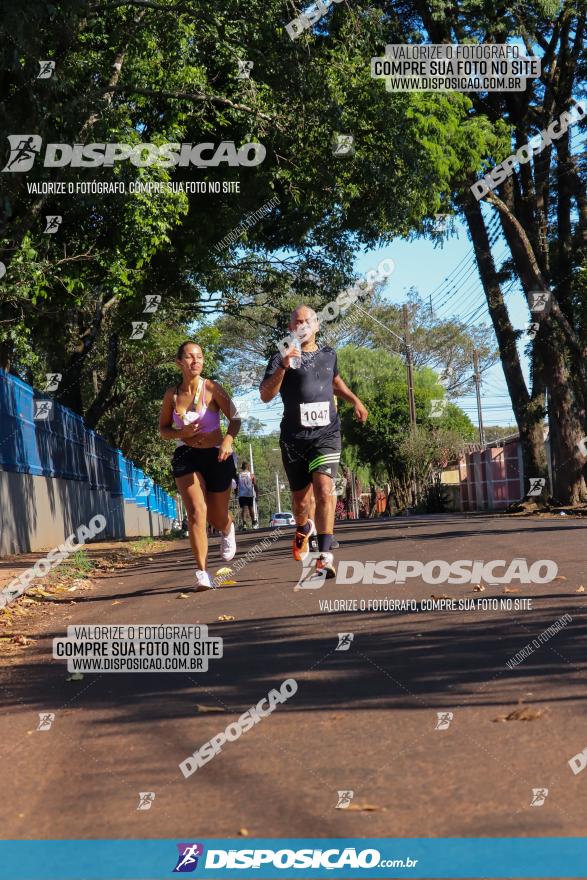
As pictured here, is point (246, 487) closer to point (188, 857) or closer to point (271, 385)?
point (271, 385)

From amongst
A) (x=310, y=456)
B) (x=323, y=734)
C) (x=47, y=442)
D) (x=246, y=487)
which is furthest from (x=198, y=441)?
(x=246, y=487)

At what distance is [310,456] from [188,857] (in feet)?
20.5

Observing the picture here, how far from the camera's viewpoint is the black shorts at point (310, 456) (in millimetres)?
9141

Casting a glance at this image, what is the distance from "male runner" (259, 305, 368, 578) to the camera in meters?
9.06

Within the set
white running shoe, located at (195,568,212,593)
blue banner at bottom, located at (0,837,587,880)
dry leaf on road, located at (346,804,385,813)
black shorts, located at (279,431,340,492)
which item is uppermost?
black shorts, located at (279,431,340,492)

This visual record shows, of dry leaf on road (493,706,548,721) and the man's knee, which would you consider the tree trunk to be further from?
dry leaf on road (493,706,548,721)

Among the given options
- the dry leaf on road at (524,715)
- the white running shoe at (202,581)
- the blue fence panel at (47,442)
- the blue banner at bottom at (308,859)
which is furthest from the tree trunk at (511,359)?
the blue banner at bottom at (308,859)

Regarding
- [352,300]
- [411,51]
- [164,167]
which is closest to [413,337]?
[352,300]

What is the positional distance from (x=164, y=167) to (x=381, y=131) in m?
3.34

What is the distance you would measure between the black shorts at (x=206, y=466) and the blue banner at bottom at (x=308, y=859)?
6.39 m

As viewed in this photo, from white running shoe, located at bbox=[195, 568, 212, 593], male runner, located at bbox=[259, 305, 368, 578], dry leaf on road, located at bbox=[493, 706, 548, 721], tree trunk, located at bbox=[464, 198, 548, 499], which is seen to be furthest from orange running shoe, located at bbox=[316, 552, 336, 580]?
tree trunk, located at bbox=[464, 198, 548, 499]

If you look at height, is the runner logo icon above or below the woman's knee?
below

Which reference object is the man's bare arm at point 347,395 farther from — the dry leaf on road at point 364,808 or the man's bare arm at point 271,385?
the dry leaf on road at point 364,808

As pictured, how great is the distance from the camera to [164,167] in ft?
57.9
